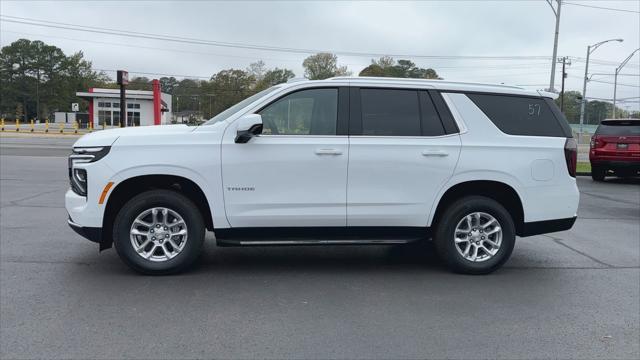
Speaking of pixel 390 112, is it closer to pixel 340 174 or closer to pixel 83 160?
pixel 340 174

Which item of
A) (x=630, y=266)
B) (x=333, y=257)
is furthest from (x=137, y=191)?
(x=630, y=266)

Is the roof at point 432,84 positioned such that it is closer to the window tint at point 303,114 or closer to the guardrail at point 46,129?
the window tint at point 303,114

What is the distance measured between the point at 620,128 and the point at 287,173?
1342cm

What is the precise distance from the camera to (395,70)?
8156 cm

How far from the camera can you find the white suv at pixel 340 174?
524cm

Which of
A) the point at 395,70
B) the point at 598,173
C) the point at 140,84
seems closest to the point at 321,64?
the point at 395,70

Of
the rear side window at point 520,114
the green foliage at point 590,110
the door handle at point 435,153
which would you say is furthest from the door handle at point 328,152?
the green foliage at point 590,110

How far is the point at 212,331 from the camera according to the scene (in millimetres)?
4098

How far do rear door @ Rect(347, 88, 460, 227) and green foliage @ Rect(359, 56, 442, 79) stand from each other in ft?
207

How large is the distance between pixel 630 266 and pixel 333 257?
339cm

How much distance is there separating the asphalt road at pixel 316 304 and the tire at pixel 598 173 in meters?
9.61

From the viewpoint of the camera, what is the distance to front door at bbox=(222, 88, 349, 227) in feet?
17.3

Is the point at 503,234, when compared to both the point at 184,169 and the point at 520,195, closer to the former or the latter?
the point at 520,195

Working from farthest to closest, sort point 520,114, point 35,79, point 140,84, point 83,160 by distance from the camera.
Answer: point 140,84
point 35,79
point 520,114
point 83,160
